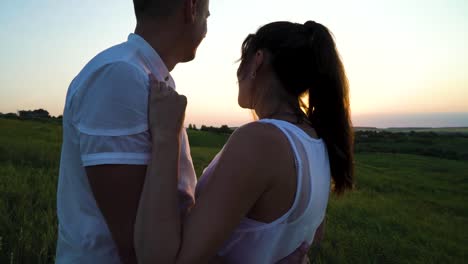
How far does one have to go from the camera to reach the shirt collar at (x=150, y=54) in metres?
1.74

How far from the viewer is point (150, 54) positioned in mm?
1741

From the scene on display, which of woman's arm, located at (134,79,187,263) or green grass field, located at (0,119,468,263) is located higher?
woman's arm, located at (134,79,187,263)

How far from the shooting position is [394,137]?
209ft

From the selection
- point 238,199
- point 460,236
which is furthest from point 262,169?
point 460,236

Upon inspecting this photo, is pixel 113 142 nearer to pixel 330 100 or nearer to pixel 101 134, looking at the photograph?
pixel 101 134

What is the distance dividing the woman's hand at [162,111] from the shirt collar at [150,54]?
15 centimetres

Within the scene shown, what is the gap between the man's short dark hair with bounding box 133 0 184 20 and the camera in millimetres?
1796

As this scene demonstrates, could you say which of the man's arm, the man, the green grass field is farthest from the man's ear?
the green grass field

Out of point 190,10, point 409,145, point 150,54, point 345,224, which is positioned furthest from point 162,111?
point 409,145

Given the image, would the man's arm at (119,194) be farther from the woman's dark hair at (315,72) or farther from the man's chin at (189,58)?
the woman's dark hair at (315,72)

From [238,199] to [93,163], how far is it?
1.85 ft

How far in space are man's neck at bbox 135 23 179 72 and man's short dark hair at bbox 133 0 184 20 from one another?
0.17 feet

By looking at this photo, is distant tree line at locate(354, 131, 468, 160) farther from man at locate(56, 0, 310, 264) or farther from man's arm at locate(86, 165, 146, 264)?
man's arm at locate(86, 165, 146, 264)

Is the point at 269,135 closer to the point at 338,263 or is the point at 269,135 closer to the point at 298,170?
the point at 298,170
